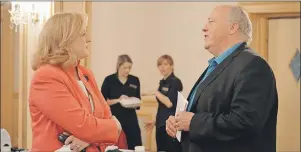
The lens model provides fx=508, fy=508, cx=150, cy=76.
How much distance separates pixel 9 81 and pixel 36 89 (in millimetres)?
2373

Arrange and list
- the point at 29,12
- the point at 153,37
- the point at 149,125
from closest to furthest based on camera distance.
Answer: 1. the point at 29,12
2. the point at 149,125
3. the point at 153,37

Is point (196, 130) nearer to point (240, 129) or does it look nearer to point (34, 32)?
point (240, 129)

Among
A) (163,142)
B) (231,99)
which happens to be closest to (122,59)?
(163,142)

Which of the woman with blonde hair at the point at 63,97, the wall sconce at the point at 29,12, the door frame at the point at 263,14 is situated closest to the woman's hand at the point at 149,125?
the door frame at the point at 263,14

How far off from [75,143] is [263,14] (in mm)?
2803

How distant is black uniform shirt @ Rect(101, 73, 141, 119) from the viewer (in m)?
4.11

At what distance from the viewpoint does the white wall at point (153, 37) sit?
14.0 ft

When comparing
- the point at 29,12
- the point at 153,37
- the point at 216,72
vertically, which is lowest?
the point at 216,72

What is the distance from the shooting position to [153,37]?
444 cm

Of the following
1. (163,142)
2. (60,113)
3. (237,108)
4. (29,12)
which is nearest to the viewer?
(237,108)

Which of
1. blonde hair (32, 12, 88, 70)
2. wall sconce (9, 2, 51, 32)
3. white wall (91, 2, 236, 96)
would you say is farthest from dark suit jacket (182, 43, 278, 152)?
white wall (91, 2, 236, 96)

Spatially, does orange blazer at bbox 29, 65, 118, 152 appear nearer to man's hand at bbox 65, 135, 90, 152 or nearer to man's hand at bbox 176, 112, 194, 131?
man's hand at bbox 65, 135, 90, 152

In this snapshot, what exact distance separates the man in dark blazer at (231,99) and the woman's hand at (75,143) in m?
0.32

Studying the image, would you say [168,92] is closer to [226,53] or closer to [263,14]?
[263,14]
